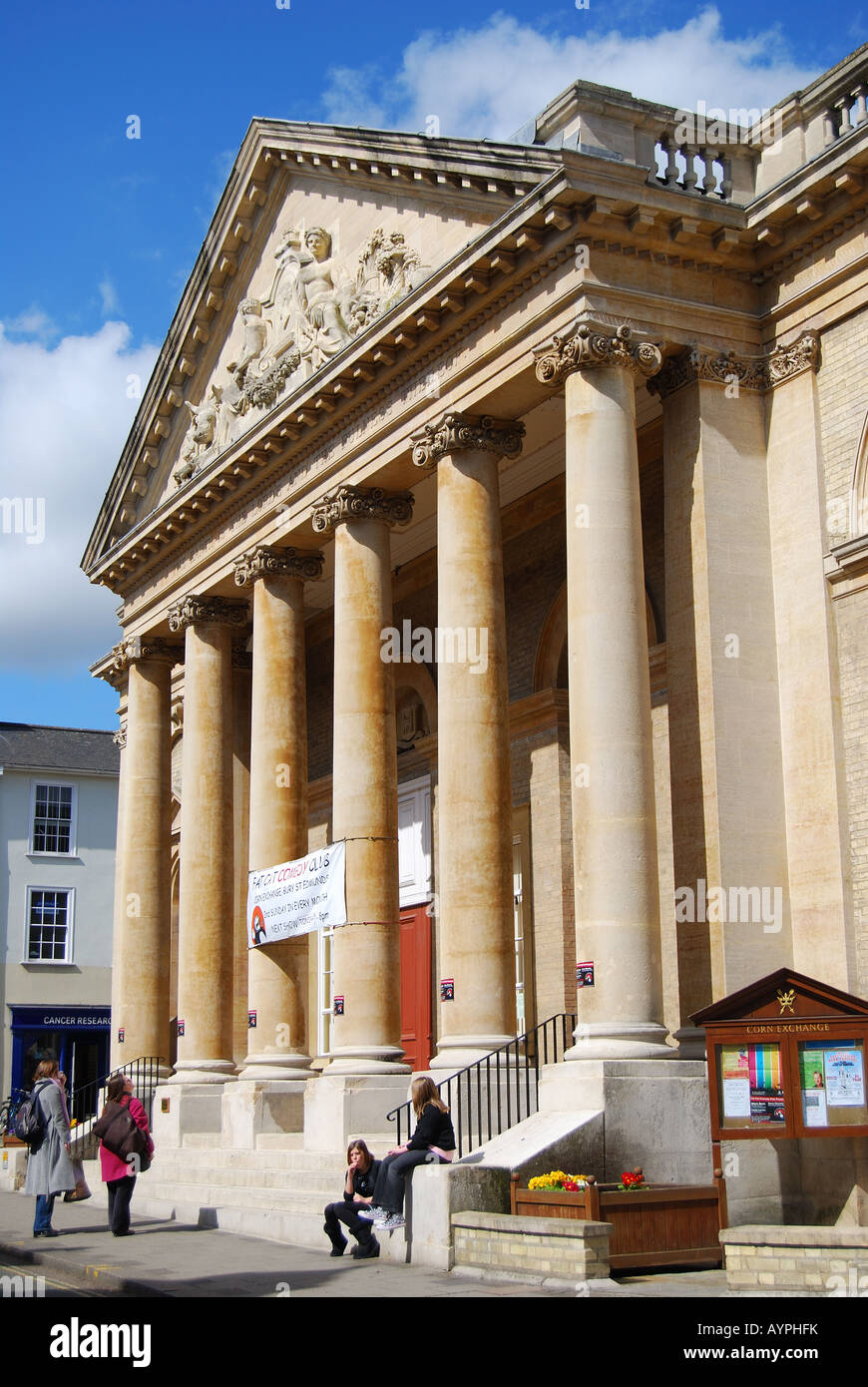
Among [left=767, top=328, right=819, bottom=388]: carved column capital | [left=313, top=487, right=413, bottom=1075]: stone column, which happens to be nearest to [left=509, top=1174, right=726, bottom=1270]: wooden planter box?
[left=313, top=487, right=413, bottom=1075]: stone column

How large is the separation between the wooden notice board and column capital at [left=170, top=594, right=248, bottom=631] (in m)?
13.7

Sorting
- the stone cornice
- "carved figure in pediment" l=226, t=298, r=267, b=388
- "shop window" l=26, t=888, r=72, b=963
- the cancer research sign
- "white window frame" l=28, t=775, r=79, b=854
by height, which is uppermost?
"carved figure in pediment" l=226, t=298, r=267, b=388

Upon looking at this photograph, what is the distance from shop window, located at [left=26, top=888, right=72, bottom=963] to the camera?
139 ft

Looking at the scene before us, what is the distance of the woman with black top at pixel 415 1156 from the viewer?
13367 millimetres

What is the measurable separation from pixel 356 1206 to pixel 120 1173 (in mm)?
3324

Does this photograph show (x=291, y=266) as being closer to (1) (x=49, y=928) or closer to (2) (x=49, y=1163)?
(2) (x=49, y=1163)

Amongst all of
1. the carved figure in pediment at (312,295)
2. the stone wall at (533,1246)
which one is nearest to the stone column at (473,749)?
the carved figure in pediment at (312,295)

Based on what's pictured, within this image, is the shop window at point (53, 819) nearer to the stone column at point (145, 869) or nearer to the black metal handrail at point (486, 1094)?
the stone column at point (145, 869)

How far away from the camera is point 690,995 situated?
52.3ft

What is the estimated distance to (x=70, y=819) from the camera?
145ft

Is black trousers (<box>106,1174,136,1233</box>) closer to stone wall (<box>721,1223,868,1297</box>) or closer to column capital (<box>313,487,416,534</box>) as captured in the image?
stone wall (<box>721,1223,868,1297</box>)

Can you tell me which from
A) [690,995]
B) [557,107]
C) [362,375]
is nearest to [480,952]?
[690,995]

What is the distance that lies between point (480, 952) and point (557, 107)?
9.39 meters
